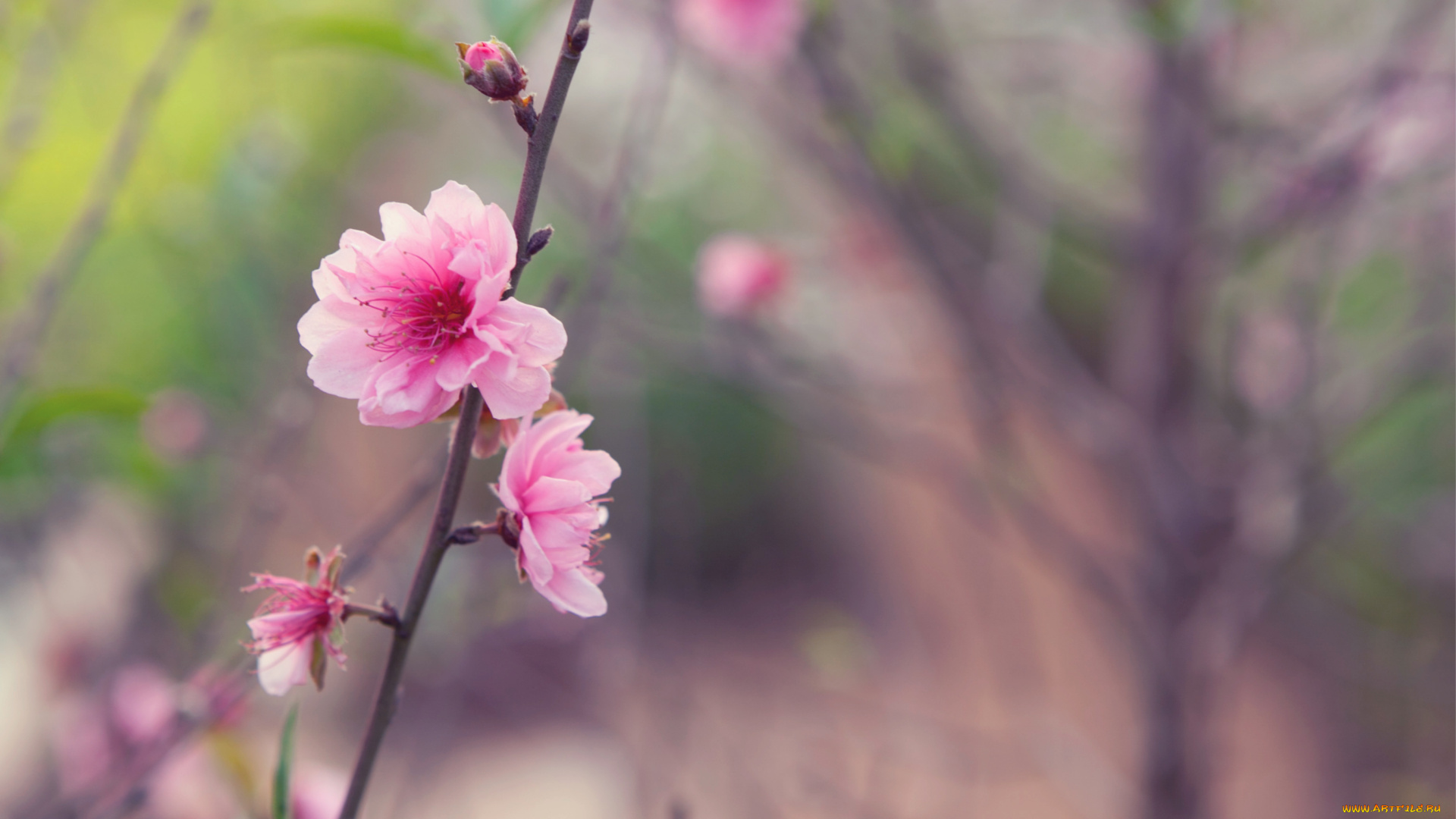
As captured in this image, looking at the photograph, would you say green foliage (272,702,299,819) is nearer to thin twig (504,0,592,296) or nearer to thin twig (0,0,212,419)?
thin twig (504,0,592,296)

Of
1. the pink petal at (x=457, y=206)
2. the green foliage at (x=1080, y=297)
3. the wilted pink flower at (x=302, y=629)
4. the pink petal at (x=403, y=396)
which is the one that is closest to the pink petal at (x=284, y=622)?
the wilted pink flower at (x=302, y=629)

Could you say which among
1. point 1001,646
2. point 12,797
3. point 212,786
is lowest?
point 12,797

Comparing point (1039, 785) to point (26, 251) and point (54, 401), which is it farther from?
point (26, 251)

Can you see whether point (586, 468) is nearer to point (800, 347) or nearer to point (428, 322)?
point (428, 322)

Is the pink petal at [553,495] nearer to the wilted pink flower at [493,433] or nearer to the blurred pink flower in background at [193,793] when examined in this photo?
the wilted pink flower at [493,433]

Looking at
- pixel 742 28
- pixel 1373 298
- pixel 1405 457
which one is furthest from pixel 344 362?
pixel 1373 298

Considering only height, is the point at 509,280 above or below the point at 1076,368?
below

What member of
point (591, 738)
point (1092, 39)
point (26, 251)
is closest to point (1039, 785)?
point (591, 738)
